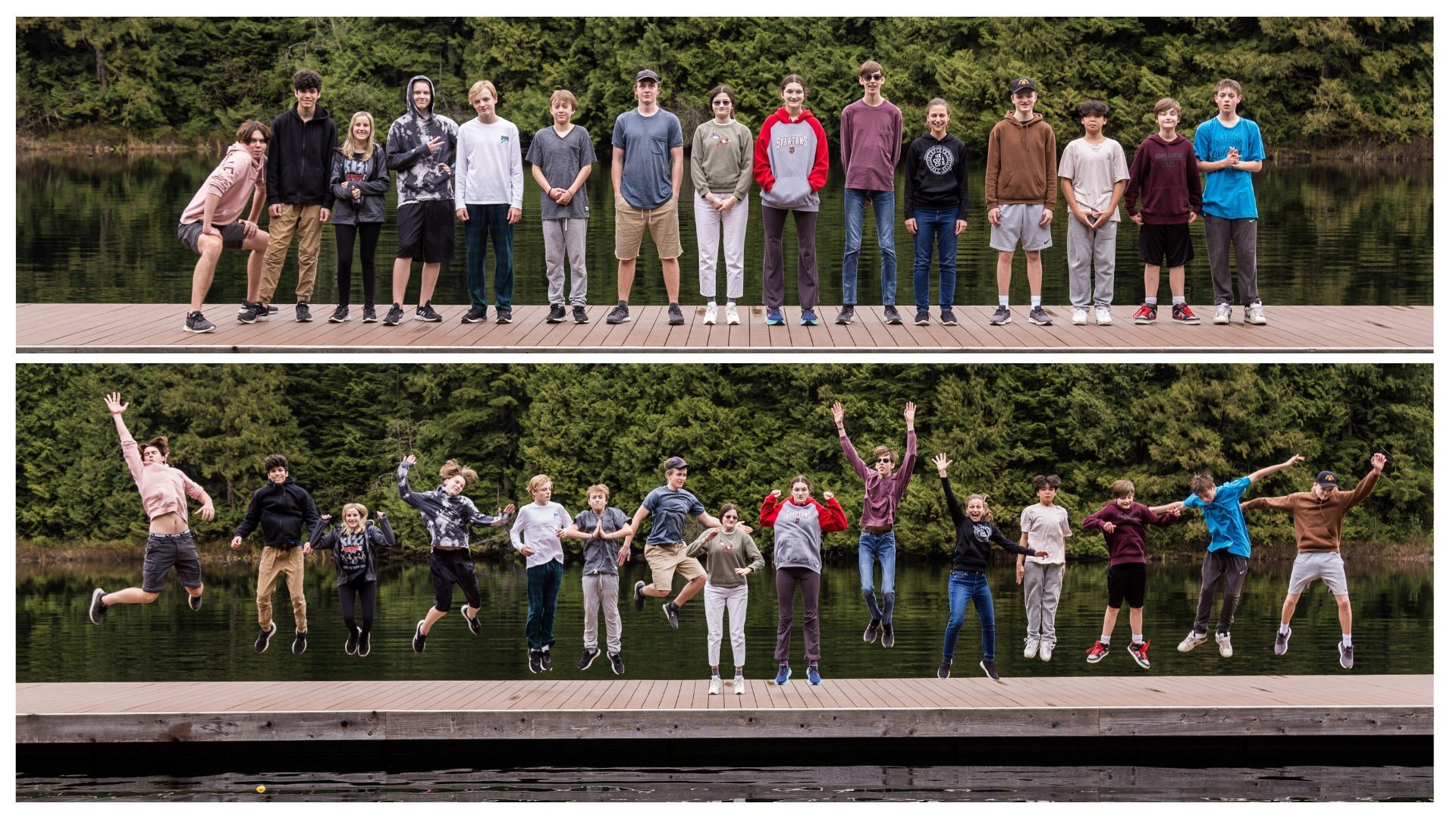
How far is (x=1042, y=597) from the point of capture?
12.4 meters

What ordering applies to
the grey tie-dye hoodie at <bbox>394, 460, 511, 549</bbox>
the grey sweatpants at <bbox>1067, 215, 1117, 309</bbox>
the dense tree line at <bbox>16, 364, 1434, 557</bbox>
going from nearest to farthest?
the grey tie-dye hoodie at <bbox>394, 460, 511, 549</bbox> → the grey sweatpants at <bbox>1067, 215, 1117, 309</bbox> → the dense tree line at <bbox>16, 364, 1434, 557</bbox>

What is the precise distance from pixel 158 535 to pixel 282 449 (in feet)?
81.8

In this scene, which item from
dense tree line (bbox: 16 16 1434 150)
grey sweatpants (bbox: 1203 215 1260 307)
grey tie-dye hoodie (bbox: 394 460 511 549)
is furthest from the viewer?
dense tree line (bbox: 16 16 1434 150)

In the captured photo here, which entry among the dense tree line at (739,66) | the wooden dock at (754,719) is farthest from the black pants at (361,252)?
the dense tree line at (739,66)

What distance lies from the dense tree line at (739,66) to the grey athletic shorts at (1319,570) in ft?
96.0

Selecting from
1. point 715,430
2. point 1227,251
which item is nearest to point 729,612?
point 1227,251

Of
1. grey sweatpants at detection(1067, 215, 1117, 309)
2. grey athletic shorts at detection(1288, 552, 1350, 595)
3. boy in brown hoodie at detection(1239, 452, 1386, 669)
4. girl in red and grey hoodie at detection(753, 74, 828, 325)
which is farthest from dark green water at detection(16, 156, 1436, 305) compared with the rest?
grey athletic shorts at detection(1288, 552, 1350, 595)

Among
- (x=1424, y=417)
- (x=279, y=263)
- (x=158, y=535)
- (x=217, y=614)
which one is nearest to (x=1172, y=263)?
(x=279, y=263)

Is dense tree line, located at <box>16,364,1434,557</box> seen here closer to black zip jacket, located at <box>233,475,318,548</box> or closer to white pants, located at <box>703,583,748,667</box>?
white pants, located at <box>703,583,748,667</box>

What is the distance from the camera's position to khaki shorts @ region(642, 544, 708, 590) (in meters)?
12.1

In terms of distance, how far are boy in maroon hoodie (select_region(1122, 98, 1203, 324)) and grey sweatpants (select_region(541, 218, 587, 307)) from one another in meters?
3.86

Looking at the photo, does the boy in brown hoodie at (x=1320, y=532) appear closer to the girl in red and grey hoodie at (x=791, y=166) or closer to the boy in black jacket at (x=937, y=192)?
the boy in black jacket at (x=937, y=192)

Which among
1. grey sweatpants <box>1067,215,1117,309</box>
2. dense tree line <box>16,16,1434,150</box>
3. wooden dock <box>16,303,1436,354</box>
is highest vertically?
dense tree line <box>16,16,1434,150</box>

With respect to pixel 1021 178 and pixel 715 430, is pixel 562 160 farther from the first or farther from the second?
pixel 715 430
